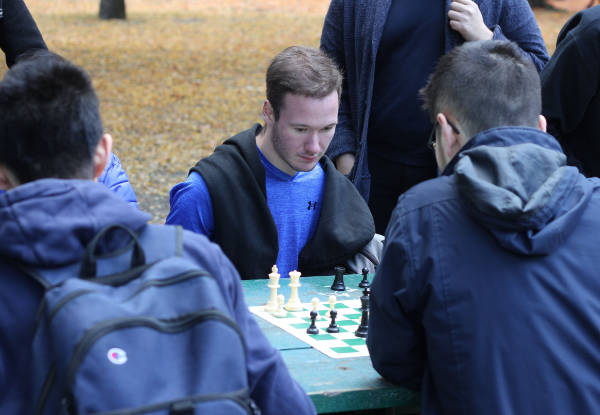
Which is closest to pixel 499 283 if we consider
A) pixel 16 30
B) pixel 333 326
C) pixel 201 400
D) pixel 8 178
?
pixel 333 326

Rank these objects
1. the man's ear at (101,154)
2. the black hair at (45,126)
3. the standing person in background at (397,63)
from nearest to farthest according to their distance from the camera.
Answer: the black hair at (45,126) < the man's ear at (101,154) < the standing person in background at (397,63)

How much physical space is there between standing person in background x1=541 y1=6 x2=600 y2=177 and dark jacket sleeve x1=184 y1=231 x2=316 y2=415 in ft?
8.46

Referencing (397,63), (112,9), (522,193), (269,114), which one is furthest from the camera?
(112,9)

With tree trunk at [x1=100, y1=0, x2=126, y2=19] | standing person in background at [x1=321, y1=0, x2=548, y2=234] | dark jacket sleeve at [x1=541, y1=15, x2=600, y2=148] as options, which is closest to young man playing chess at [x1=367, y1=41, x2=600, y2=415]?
dark jacket sleeve at [x1=541, y1=15, x2=600, y2=148]

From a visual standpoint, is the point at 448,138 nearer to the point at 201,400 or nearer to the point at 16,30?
the point at 201,400

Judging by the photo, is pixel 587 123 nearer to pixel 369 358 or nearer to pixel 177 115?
pixel 369 358

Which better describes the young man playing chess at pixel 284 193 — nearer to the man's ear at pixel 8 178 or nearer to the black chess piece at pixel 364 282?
the black chess piece at pixel 364 282

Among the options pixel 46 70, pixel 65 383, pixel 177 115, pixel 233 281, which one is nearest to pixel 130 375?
pixel 65 383

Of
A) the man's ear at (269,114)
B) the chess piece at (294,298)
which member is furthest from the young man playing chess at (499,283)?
the man's ear at (269,114)

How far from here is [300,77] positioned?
3863 millimetres

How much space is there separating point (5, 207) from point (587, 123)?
3.21 m

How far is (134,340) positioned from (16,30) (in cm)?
314

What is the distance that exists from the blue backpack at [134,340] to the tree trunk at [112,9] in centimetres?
1998

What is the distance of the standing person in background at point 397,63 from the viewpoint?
4.31 meters
